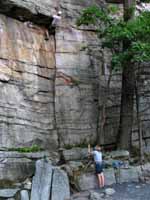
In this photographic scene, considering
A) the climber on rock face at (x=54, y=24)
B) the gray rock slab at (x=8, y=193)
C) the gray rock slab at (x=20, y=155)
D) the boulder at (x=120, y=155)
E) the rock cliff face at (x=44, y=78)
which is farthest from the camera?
the climber on rock face at (x=54, y=24)

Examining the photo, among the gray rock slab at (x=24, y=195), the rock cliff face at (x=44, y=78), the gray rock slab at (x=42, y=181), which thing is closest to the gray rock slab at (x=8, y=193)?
the gray rock slab at (x=24, y=195)

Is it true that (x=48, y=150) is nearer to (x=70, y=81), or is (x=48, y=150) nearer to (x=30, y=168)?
(x=30, y=168)

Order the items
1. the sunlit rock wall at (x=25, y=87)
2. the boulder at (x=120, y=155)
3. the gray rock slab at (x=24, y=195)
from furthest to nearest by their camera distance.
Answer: the sunlit rock wall at (x=25, y=87) < the boulder at (x=120, y=155) < the gray rock slab at (x=24, y=195)

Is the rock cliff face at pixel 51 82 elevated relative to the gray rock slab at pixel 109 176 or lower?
elevated

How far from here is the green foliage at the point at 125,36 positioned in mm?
15492

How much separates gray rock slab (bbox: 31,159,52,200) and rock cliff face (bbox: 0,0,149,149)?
2.19m

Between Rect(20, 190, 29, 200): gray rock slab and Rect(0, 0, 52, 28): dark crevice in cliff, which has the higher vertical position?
Rect(0, 0, 52, 28): dark crevice in cliff

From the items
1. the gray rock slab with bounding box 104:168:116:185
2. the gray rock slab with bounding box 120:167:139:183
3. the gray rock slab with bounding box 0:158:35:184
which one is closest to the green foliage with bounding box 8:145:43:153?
the gray rock slab with bounding box 0:158:35:184

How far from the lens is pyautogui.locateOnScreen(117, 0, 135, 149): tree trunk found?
1715 centimetres

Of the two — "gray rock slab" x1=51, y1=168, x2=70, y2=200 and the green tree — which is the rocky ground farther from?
the green tree

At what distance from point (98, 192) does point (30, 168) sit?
243 cm

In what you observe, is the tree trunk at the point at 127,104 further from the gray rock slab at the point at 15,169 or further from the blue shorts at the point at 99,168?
the gray rock slab at the point at 15,169

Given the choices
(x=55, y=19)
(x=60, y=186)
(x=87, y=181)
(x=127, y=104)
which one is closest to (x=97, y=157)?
(x=87, y=181)

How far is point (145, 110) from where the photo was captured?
1844 cm
